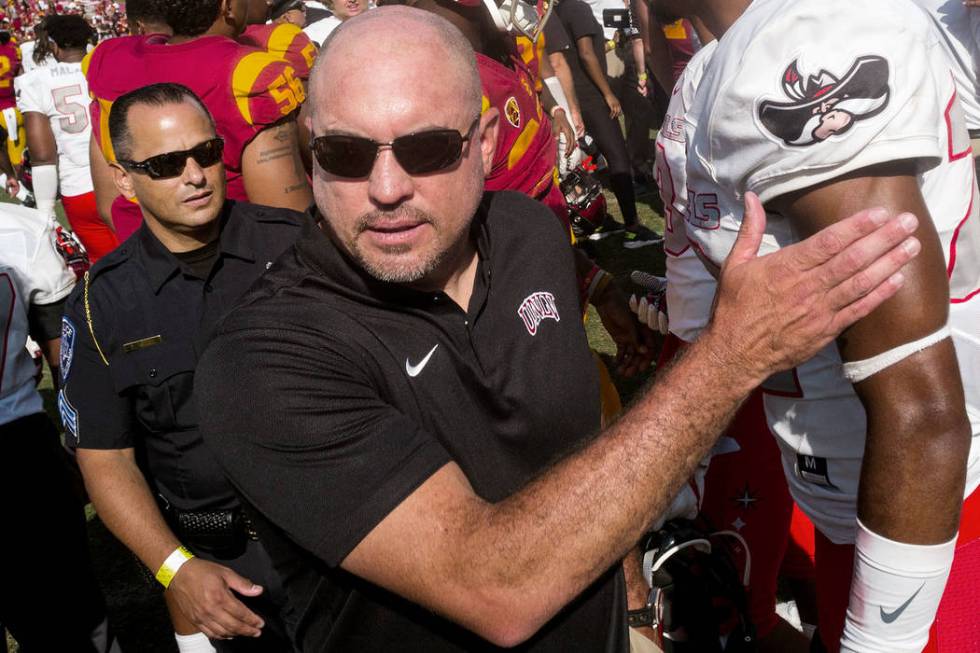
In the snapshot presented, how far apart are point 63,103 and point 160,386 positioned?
15.2 feet

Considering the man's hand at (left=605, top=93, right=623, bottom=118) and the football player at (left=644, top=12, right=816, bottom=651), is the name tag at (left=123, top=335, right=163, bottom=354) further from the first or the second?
the man's hand at (left=605, top=93, right=623, bottom=118)

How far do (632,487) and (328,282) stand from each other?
0.75 meters

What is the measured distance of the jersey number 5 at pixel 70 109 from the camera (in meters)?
6.23

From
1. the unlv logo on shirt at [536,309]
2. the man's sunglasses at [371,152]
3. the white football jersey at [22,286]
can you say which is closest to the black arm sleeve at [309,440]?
the man's sunglasses at [371,152]

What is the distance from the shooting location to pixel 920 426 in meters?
1.56

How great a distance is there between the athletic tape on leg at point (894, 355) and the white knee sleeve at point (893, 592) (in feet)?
1.11

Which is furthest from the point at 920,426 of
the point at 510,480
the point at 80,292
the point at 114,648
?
the point at 114,648

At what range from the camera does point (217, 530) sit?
267 cm

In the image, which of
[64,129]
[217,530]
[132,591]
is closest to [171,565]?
[217,530]

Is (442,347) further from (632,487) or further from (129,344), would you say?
(129,344)

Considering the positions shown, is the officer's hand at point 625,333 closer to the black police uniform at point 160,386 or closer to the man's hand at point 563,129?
the black police uniform at point 160,386

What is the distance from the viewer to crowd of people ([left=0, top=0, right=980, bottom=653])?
145 cm

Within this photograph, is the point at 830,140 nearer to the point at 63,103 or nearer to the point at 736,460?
the point at 736,460

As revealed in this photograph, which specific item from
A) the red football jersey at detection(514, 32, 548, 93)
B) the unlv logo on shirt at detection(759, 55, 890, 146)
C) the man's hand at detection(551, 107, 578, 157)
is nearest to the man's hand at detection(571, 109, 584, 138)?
the man's hand at detection(551, 107, 578, 157)
